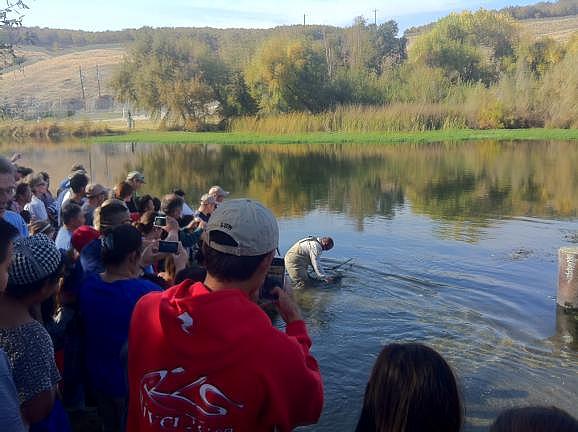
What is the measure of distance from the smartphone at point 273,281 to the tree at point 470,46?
176 ft

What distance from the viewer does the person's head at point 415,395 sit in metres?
2.29

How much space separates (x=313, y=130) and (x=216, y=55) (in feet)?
72.1

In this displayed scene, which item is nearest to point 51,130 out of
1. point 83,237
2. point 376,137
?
point 376,137

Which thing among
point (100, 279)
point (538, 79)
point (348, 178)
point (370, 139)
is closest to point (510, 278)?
point (100, 279)

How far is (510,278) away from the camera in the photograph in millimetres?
10617

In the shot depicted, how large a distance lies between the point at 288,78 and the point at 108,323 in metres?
53.3

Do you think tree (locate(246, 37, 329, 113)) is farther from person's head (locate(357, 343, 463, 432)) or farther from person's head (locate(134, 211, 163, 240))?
person's head (locate(357, 343, 463, 432))

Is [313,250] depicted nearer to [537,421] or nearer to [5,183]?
[5,183]

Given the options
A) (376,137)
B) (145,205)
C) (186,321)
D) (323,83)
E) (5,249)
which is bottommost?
(376,137)

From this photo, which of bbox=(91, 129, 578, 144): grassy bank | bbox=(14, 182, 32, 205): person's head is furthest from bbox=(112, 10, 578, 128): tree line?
bbox=(14, 182, 32, 205): person's head

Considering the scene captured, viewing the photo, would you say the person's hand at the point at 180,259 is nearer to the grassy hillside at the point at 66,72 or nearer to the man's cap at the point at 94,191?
the man's cap at the point at 94,191

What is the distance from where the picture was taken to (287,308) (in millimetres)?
2506

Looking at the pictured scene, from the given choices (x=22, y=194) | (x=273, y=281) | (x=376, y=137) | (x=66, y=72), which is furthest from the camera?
(x=66, y=72)

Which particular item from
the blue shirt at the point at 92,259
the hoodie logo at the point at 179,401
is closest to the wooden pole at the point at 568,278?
the blue shirt at the point at 92,259
